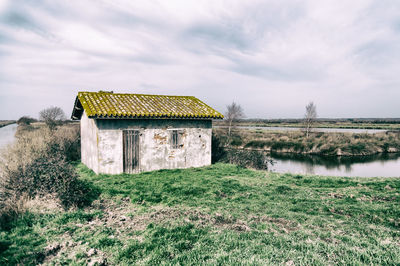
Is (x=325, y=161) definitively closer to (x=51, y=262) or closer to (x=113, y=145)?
(x=113, y=145)

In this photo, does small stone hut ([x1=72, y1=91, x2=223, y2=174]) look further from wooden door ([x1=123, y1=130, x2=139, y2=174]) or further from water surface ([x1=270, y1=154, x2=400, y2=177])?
water surface ([x1=270, y1=154, x2=400, y2=177])

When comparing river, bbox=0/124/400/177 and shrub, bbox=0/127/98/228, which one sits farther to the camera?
river, bbox=0/124/400/177

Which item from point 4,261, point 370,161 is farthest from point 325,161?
point 4,261

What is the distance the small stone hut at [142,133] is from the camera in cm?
1108

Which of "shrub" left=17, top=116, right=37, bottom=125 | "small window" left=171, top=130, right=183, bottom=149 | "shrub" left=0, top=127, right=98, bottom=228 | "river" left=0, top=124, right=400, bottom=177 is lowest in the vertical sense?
"river" left=0, top=124, right=400, bottom=177

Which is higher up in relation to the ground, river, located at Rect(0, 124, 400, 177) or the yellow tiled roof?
the yellow tiled roof

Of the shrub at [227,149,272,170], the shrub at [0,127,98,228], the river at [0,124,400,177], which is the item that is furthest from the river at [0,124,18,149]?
the shrub at [227,149,272,170]

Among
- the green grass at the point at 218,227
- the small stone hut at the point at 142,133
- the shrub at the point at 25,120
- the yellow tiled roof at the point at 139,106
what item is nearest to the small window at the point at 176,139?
the small stone hut at the point at 142,133

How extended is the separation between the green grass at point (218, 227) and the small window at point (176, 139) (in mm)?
3256

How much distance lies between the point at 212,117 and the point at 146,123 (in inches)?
152

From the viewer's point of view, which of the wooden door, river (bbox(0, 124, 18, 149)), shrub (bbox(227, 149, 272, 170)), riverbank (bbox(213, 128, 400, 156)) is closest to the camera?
the wooden door

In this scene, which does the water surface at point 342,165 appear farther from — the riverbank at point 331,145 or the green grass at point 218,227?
the green grass at point 218,227

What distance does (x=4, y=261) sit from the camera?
4.27 meters

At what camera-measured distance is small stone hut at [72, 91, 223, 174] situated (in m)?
11.1
